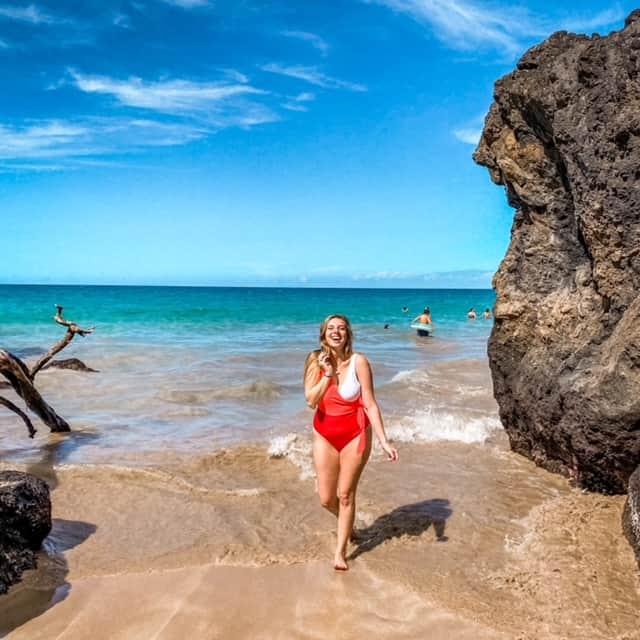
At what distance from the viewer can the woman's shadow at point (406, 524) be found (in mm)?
5027

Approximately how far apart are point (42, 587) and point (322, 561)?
76.7 inches

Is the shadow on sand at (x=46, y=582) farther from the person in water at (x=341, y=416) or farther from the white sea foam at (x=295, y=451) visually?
A: the white sea foam at (x=295, y=451)

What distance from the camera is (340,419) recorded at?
15.1 feet

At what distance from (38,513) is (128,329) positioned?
96.2ft

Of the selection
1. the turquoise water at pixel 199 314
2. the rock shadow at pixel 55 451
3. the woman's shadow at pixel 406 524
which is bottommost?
the turquoise water at pixel 199 314

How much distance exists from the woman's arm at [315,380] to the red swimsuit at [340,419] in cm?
5

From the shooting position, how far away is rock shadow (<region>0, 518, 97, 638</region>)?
3777 millimetres

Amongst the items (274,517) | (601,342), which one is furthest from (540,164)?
(274,517)

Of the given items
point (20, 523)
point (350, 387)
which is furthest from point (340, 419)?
point (20, 523)

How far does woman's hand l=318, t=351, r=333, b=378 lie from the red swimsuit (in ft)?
0.25

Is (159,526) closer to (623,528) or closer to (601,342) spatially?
(623,528)

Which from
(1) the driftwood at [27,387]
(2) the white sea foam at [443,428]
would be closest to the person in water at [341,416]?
(2) the white sea foam at [443,428]

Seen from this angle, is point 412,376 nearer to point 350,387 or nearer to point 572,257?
point 572,257

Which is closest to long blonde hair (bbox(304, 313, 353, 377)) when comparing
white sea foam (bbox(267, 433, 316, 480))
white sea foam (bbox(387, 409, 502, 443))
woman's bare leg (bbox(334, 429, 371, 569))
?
woman's bare leg (bbox(334, 429, 371, 569))
